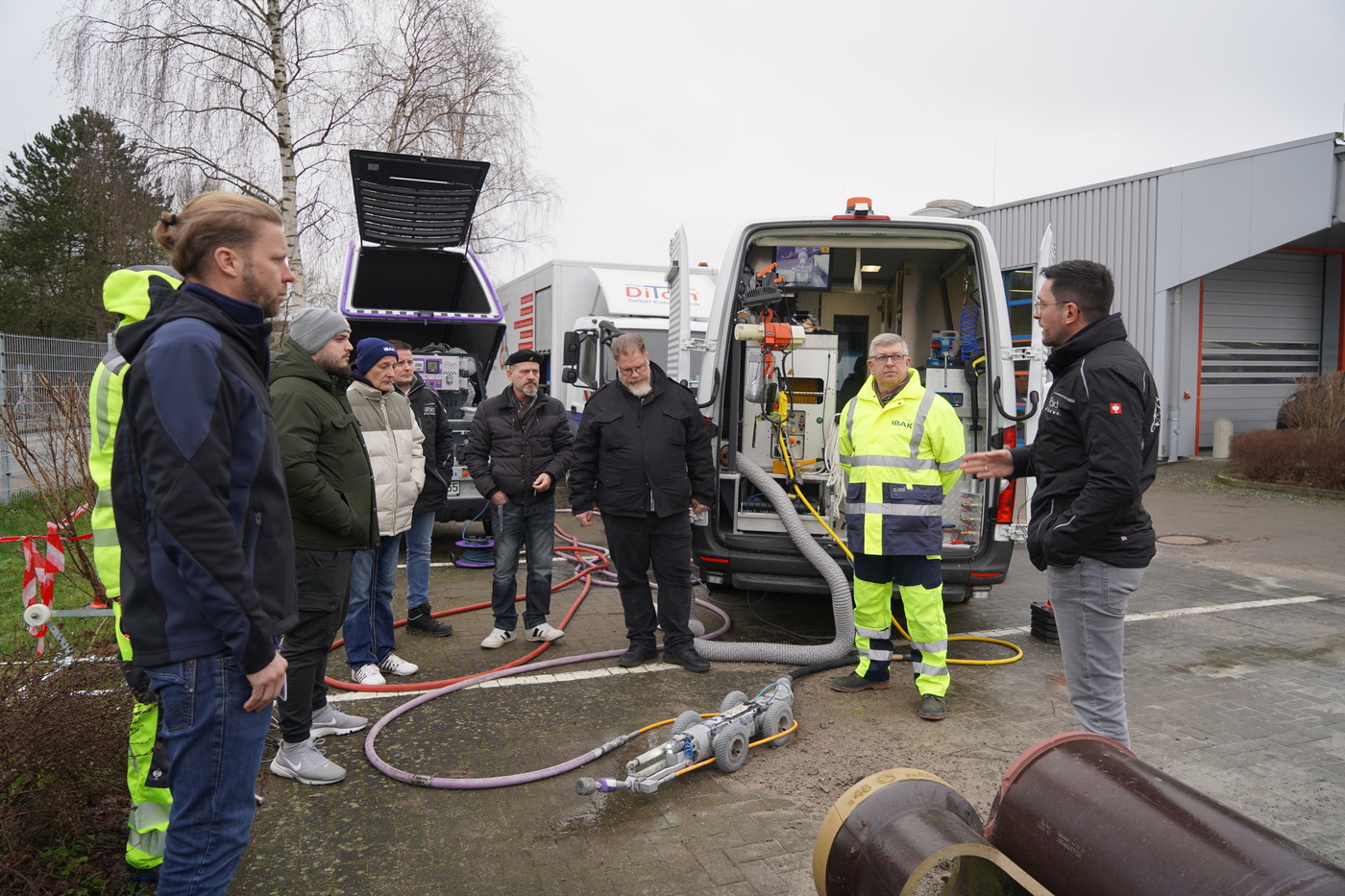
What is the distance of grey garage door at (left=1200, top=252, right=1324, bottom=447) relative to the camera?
16625mm

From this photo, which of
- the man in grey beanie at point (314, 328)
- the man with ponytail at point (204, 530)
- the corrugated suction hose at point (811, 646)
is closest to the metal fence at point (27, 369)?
the man in grey beanie at point (314, 328)

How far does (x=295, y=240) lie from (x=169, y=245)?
11012mm

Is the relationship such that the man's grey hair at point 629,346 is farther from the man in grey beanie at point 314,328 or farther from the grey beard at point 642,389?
the man in grey beanie at point 314,328

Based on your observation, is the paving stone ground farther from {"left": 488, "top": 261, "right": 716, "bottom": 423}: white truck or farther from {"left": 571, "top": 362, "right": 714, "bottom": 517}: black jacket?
{"left": 488, "top": 261, "right": 716, "bottom": 423}: white truck

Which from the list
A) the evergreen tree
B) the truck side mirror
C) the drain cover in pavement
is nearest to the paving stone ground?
the drain cover in pavement

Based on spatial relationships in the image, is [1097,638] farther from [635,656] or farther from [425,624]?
[425,624]

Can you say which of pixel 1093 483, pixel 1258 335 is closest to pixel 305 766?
pixel 1093 483

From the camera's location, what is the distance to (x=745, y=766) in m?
3.60

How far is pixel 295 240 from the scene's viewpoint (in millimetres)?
11984

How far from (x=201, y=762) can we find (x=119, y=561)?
2.10ft

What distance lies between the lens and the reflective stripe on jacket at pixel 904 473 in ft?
14.1

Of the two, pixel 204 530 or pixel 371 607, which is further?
pixel 371 607

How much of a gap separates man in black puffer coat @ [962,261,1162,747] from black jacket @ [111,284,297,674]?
2.44 metres

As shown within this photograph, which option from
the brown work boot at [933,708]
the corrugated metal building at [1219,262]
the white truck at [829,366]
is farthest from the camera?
the corrugated metal building at [1219,262]
